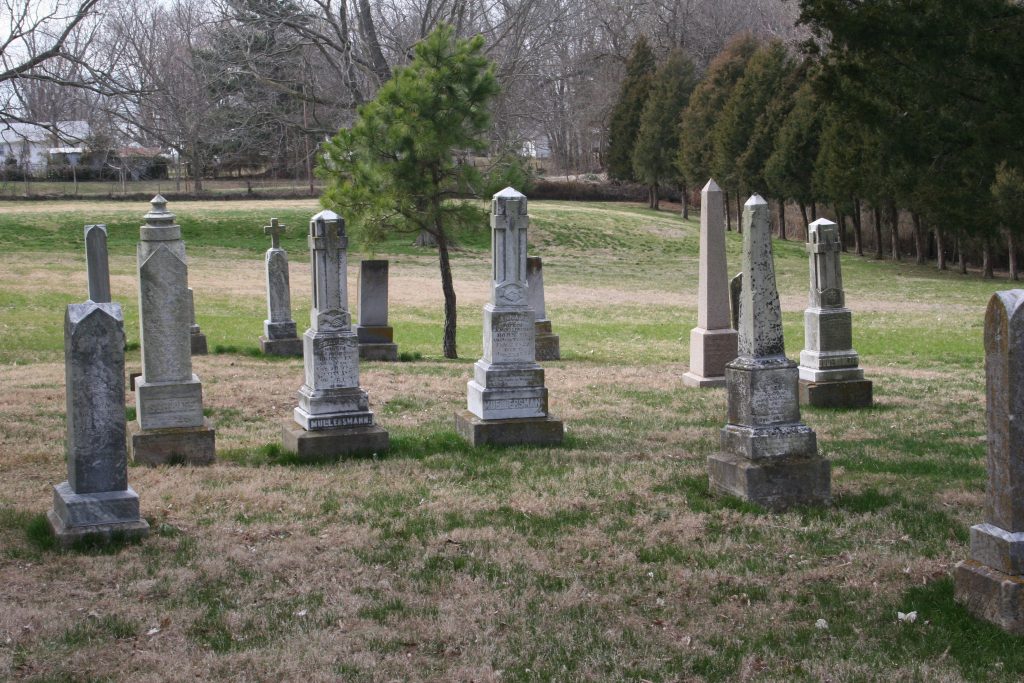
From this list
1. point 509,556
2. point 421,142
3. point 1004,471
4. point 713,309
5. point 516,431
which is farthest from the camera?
point 421,142

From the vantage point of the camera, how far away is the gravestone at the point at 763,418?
7281mm

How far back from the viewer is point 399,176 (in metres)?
17.1

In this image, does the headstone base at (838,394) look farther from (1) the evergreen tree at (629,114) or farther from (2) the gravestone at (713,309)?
(1) the evergreen tree at (629,114)

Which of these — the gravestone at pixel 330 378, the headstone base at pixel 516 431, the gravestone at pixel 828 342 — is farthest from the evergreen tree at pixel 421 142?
the headstone base at pixel 516 431

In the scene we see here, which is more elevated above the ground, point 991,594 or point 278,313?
point 278,313

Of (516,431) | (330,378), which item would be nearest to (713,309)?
(516,431)

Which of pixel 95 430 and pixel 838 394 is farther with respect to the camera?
pixel 838 394

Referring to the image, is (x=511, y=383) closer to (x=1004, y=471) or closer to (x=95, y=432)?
(x=95, y=432)

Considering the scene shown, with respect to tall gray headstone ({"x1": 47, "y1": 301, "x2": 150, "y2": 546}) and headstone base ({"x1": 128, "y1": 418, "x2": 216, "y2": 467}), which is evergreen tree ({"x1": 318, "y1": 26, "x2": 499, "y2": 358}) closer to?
headstone base ({"x1": 128, "y1": 418, "x2": 216, "y2": 467})

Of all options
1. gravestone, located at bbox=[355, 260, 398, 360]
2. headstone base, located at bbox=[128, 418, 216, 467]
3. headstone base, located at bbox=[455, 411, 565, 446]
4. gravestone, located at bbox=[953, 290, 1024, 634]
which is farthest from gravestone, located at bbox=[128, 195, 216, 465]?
gravestone, located at bbox=[355, 260, 398, 360]

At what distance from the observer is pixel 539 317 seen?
18.0 meters

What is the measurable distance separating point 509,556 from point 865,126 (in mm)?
8084

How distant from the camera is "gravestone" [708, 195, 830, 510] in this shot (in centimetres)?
728

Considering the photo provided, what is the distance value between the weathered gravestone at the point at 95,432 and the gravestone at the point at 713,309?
8449mm
